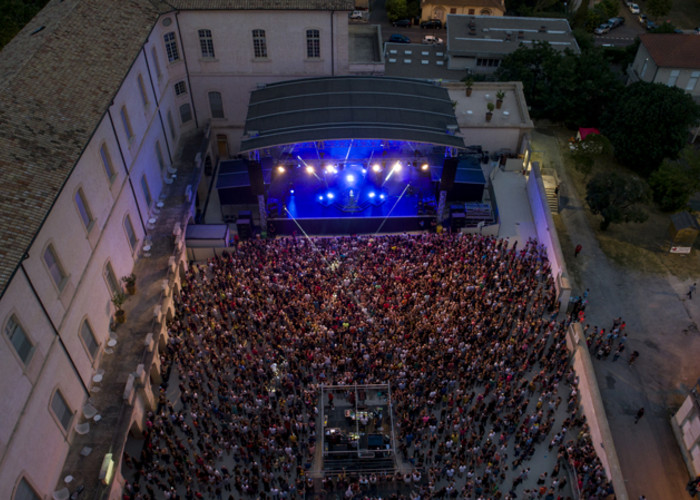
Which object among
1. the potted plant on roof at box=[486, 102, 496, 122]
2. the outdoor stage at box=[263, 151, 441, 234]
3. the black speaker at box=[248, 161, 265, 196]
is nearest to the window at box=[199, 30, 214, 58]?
the outdoor stage at box=[263, 151, 441, 234]

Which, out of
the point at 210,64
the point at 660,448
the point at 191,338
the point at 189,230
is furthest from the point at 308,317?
the point at 210,64

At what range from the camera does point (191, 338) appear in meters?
33.8

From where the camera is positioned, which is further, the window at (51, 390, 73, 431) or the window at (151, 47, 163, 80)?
the window at (151, 47, 163, 80)

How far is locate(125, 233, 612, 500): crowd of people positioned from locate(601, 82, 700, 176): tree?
1679cm

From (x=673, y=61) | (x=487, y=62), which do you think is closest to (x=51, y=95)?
(x=487, y=62)

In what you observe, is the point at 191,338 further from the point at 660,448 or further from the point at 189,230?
the point at 660,448

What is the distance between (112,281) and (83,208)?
17.1ft

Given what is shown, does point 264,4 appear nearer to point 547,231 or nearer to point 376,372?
point 547,231

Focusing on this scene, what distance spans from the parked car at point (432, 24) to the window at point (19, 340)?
216ft

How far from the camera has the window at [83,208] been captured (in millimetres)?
28719

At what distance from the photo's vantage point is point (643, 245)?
44.3 metres

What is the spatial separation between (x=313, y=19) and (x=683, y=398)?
36.9 m

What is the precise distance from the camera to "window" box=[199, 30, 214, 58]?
4606 centimetres

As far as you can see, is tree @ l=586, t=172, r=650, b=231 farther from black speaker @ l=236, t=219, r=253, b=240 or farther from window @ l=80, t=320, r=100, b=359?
window @ l=80, t=320, r=100, b=359
